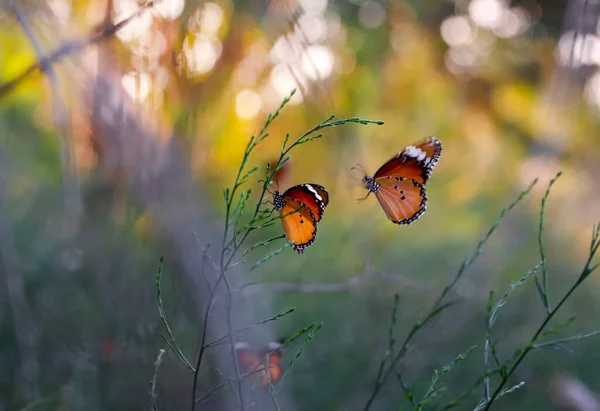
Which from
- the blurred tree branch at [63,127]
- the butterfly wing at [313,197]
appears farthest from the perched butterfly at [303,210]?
the blurred tree branch at [63,127]

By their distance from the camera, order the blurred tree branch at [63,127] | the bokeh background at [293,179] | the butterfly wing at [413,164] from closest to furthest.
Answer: the blurred tree branch at [63,127] → the butterfly wing at [413,164] → the bokeh background at [293,179]

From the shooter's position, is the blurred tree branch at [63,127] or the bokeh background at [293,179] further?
the bokeh background at [293,179]

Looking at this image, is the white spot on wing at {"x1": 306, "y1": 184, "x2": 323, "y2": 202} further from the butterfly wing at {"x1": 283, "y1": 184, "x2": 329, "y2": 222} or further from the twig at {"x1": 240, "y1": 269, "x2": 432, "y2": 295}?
the twig at {"x1": 240, "y1": 269, "x2": 432, "y2": 295}

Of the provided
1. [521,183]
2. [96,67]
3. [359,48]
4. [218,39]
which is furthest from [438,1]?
[96,67]

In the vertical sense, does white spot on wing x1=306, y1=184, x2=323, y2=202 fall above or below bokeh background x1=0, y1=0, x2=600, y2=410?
below

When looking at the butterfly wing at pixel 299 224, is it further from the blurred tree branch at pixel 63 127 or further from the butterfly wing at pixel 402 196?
the blurred tree branch at pixel 63 127

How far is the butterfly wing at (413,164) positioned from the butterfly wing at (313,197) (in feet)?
0.33

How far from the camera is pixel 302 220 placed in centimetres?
76

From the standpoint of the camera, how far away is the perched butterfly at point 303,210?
67 centimetres

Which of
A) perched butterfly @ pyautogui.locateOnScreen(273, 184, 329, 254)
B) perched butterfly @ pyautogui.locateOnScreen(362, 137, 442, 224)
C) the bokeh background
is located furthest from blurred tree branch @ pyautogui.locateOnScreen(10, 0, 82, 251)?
perched butterfly @ pyautogui.locateOnScreen(362, 137, 442, 224)

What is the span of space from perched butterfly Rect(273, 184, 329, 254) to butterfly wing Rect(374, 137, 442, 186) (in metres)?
0.11

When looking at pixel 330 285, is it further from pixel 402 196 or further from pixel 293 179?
pixel 293 179

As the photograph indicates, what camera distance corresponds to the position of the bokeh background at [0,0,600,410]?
964 millimetres

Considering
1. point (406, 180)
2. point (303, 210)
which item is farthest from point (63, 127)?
point (406, 180)
